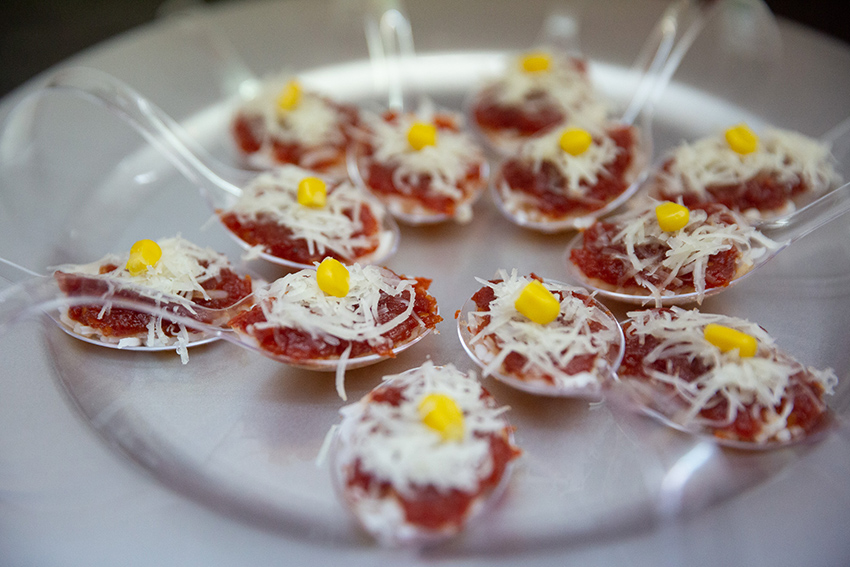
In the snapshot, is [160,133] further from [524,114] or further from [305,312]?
[524,114]

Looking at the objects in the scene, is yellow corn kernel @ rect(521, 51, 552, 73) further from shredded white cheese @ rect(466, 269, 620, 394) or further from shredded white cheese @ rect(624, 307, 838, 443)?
shredded white cheese @ rect(624, 307, 838, 443)

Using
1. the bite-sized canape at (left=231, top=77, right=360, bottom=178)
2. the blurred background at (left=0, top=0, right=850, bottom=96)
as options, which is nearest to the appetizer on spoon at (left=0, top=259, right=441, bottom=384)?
the bite-sized canape at (left=231, top=77, right=360, bottom=178)

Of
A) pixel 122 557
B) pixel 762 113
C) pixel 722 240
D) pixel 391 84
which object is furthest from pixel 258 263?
pixel 762 113

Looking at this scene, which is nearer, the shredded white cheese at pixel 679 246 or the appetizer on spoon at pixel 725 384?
the appetizer on spoon at pixel 725 384

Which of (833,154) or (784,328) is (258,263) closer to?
(784,328)

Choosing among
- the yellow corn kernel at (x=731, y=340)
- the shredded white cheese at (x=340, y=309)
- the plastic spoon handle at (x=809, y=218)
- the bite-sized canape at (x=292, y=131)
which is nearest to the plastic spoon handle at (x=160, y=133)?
the bite-sized canape at (x=292, y=131)

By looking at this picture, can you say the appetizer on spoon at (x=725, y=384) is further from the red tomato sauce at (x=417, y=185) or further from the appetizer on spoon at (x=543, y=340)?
the red tomato sauce at (x=417, y=185)

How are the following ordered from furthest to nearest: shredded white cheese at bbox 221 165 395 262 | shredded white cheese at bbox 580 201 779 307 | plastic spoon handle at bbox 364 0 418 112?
plastic spoon handle at bbox 364 0 418 112, shredded white cheese at bbox 221 165 395 262, shredded white cheese at bbox 580 201 779 307
